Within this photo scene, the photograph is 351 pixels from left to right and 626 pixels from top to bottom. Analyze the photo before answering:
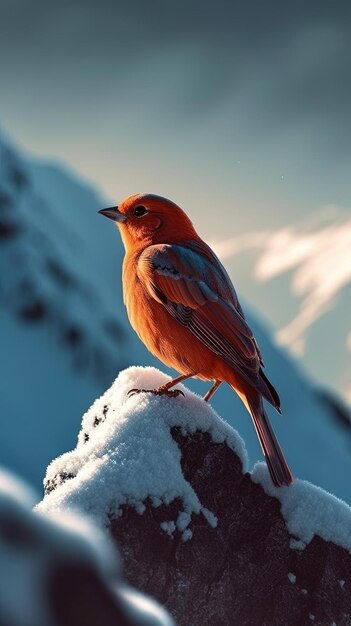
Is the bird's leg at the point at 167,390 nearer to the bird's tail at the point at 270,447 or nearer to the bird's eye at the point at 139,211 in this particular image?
the bird's tail at the point at 270,447

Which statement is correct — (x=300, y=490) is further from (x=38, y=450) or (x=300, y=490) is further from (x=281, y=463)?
(x=38, y=450)

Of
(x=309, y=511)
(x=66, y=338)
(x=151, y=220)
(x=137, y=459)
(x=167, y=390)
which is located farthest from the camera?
(x=66, y=338)

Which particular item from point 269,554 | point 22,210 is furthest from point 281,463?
point 22,210

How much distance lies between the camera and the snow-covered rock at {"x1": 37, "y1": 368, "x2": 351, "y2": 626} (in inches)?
158

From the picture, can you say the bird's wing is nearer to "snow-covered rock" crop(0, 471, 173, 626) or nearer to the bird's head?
the bird's head

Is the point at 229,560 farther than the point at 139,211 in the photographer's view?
No

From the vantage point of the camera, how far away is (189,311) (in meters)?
5.64

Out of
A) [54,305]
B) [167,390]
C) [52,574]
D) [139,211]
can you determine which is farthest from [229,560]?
[54,305]

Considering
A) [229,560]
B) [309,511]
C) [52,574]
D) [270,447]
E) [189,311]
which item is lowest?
[52,574]

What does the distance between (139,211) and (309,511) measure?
2657 millimetres

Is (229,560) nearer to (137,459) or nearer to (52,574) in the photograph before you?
(137,459)

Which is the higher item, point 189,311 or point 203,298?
point 203,298

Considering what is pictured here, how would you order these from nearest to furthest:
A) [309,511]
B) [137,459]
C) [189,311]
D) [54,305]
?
[137,459] < [309,511] < [189,311] < [54,305]

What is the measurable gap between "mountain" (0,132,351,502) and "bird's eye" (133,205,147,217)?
3014 centimetres
